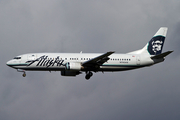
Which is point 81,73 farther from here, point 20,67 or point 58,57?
point 20,67

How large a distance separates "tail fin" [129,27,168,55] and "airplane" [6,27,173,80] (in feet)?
5.38

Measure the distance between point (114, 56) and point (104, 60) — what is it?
3.89 m

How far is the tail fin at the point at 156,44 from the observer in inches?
3158

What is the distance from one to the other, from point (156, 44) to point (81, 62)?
1745cm

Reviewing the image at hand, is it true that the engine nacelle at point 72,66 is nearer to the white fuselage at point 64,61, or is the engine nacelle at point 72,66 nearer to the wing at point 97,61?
the white fuselage at point 64,61

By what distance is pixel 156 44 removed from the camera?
81250mm

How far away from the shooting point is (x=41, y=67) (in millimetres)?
73188

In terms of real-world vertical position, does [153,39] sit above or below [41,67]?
above

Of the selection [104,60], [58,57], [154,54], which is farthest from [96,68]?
[154,54]

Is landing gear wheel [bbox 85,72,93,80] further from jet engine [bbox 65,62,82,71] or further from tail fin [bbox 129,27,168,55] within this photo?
tail fin [bbox 129,27,168,55]

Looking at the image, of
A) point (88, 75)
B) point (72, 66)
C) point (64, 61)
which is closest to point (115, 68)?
point (88, 75)

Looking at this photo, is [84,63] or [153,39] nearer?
[84,63]

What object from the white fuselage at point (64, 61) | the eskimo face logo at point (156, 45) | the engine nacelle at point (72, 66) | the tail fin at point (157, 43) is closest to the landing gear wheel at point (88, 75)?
the white fuselage at point (64, 61)

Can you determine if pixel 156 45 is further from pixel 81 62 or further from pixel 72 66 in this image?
pixel 72 66
